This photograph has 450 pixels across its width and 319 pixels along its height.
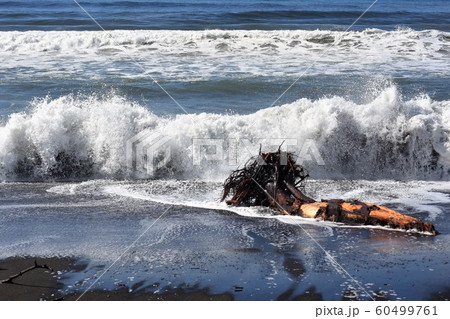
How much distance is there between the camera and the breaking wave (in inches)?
379

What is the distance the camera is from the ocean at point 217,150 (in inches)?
218

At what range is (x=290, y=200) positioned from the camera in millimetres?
7156

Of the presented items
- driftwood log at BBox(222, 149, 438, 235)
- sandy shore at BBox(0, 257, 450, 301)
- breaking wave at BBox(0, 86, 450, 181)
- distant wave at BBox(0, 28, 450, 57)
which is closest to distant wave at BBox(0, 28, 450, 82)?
distant wave at BBox(0, 28, 450, 57)

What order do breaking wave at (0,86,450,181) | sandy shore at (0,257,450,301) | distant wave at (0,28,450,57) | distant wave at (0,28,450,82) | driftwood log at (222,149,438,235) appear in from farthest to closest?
distant wave at (0,28,450,57), distant wave at (0,28,450,82), breaking wave at (0,86,450,181), driftwood log at (222,149,438,235), sandy shore at (0,257,450,301)

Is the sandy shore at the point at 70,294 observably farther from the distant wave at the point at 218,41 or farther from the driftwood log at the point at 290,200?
the distant wave at the point at 218,41

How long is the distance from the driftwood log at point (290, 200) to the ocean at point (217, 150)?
17cm

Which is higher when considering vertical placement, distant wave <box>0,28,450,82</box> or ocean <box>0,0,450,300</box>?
distant wave <box>0,28,450,82</box>

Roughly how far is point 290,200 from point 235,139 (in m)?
3.18

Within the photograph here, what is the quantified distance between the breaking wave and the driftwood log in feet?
6.24

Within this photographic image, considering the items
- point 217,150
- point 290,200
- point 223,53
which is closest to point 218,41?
point 223,53

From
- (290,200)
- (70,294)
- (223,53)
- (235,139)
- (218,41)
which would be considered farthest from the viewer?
(218,41)

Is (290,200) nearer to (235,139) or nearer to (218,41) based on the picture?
(235,139)

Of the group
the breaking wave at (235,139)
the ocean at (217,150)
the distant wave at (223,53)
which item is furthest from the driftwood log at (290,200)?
the distant wave at (223,53)

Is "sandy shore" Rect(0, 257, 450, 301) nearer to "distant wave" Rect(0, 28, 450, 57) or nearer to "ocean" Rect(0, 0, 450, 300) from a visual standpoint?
"ocean" Rect(0, 0, 450, 300)
